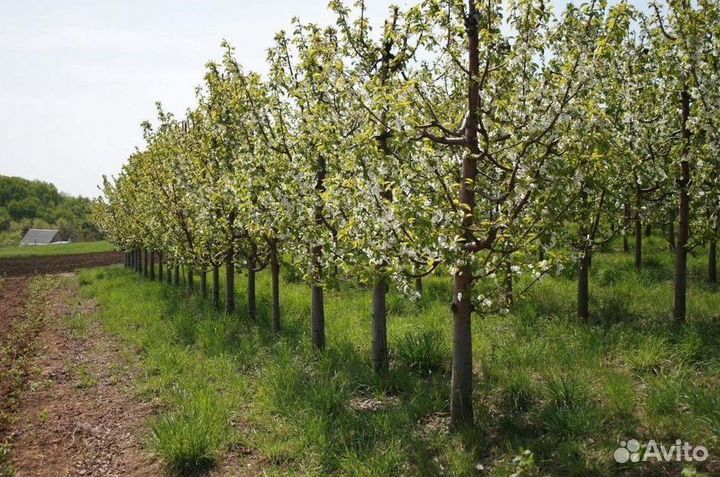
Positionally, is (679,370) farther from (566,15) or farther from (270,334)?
(270,334)

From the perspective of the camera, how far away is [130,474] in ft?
21.7

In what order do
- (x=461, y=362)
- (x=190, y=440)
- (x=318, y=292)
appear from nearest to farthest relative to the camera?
(x=190, y=440) → (x=461, y=362) → (x=318, y=292)

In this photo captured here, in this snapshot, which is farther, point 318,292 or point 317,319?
point 317,319

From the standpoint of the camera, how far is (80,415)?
8.77m

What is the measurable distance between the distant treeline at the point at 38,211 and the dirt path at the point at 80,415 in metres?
104

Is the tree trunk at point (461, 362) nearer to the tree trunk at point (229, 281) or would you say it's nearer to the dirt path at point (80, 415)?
the dirt path at point (80, 415)

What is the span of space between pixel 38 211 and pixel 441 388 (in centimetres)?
15102

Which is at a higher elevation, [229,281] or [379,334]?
[229,281]

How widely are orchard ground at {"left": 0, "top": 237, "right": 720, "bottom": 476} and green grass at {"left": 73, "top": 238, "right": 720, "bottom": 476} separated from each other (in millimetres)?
29

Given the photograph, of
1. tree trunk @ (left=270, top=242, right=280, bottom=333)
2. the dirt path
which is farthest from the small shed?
tree trunk @ (left=270, top=242, right=280, bottom=333)

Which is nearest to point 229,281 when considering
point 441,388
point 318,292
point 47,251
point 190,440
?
point 318,292

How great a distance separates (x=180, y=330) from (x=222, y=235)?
2.53 m

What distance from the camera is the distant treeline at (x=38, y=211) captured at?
110312 mm

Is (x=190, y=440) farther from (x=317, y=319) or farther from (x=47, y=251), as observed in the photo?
(x=47, y=251)
